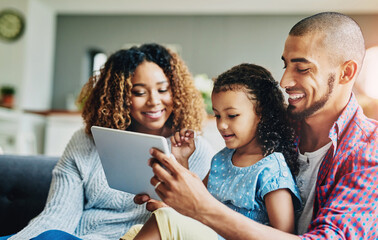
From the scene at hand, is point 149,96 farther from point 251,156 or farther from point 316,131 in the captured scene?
point 316,131

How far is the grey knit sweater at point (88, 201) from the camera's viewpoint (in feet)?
4.20

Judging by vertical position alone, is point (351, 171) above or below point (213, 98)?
below

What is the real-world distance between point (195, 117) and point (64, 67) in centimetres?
448

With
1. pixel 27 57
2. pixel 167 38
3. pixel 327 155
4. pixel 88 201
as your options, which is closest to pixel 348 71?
pixel 327 155

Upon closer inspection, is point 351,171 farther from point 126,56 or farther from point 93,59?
point 93,59

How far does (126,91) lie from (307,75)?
2.29 feet

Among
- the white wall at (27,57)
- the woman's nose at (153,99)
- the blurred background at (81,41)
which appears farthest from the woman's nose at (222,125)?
the white wall at (27,57)

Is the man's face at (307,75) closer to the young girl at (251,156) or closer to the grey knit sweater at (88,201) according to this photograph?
the young girl at (251,156)

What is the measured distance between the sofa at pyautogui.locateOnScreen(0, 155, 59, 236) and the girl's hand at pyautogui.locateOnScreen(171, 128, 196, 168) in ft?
2.59

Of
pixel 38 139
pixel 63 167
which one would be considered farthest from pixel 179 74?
pixel 38 139

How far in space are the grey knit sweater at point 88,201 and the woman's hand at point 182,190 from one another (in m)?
0.58

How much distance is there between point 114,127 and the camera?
135 centimetres

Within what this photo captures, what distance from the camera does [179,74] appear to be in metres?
1.44

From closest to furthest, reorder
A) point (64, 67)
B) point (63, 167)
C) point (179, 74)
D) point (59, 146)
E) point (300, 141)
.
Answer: point (300, 141), point (63, 167), point (179, 74), point (59, 146), point (64, 67)
